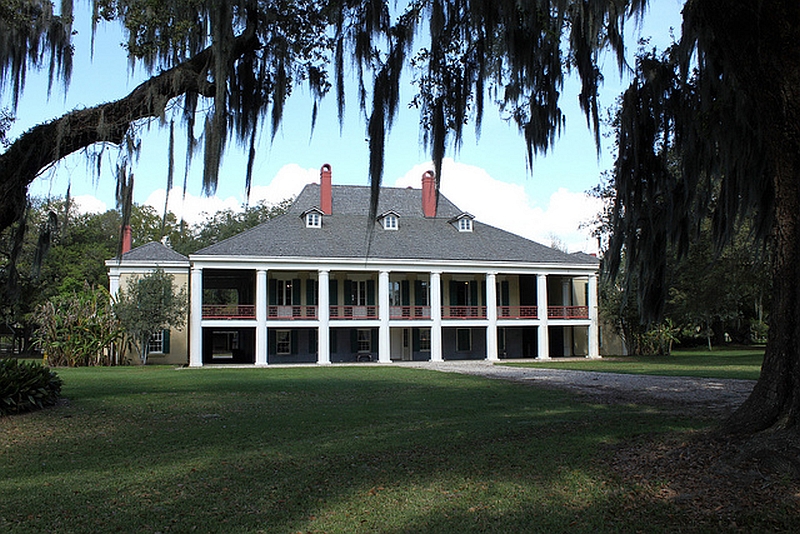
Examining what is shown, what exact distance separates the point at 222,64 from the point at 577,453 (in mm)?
5621

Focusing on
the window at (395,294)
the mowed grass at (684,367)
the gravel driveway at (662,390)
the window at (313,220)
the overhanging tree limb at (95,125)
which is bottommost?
the mowed grass at (684,367)

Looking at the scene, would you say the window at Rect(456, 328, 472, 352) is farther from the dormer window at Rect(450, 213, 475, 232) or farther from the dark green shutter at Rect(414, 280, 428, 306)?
the dormer window at Rect(450, 213, 475, 232)

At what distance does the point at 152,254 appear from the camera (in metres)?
29.2

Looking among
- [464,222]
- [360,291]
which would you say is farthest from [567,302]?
[360,291]

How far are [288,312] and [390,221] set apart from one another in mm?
6425

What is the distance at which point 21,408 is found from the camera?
9.61m

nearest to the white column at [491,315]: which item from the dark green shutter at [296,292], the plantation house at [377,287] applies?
the plantation house at [377,287]

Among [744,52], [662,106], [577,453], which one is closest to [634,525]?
[577,453]

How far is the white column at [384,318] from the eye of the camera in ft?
91.1

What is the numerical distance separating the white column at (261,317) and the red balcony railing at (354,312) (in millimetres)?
2965

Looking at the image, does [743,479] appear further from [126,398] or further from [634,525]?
[126,398]

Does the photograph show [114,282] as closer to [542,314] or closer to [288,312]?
[288,312]

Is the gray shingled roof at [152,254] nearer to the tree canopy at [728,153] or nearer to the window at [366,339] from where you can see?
the window at [366,339]

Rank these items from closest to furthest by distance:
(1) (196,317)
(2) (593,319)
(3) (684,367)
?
(3) (684,367) < (1) (196,317) < (2) (593,319)
